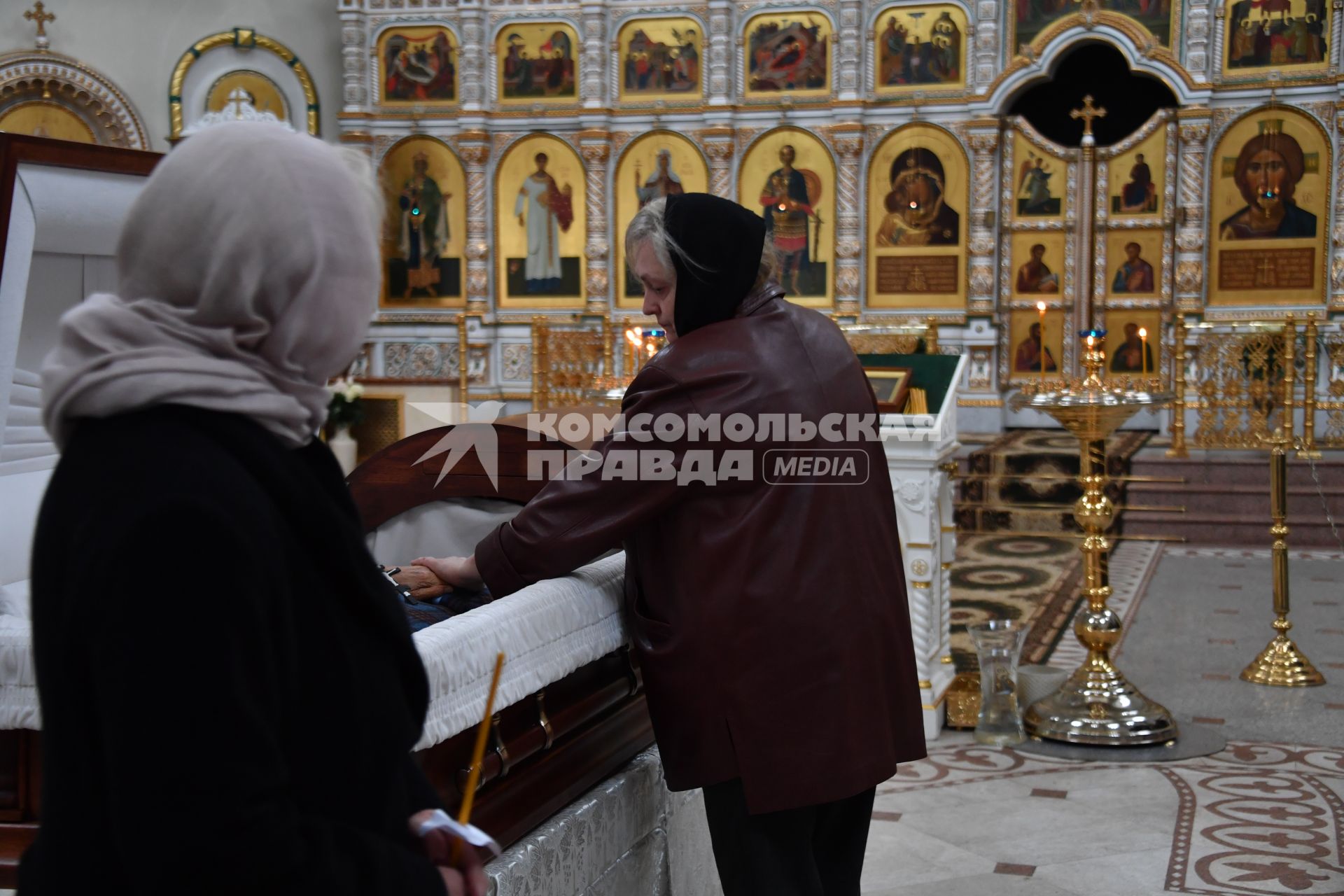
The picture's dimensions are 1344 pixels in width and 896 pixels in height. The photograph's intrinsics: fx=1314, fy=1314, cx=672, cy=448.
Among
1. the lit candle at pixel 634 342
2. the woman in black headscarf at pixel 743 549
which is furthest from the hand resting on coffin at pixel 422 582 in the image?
the lit candle at pixel 634 342

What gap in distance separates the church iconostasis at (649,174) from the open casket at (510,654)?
10.6 m

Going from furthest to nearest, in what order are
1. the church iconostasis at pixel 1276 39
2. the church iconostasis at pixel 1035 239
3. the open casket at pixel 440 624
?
the church iconostasis at pixel 1035 239
the church iconostasis at pixel 1276 39
the open casket at pixel 440 624

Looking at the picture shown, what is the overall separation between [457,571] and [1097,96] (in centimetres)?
1226

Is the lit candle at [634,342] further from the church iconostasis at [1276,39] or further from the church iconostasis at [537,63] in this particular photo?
the church iconostasis at [1276,39]

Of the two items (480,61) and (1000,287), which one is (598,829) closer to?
(1000,287)

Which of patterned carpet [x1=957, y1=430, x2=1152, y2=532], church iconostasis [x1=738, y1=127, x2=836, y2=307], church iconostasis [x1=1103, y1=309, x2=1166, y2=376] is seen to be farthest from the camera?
church iconostasis [x1=738, y1=127, x2=836, y2=307]

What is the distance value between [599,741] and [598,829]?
16 cm

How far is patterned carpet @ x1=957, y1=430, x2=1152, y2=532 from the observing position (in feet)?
33.0

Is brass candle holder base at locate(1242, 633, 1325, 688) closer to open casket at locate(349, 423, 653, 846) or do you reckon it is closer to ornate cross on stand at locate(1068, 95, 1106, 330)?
open casket at locate(349, 423, 653, 846)

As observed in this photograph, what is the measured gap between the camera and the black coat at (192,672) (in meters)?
0.98

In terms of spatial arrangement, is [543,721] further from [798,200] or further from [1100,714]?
[798,200]

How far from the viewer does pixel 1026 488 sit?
33.9ft

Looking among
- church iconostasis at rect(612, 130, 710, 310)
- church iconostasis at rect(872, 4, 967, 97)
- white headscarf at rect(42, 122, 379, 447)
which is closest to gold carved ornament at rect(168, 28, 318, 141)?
church iconostasis at rect(612, 130, 710, 310)

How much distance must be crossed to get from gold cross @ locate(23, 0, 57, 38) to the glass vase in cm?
1137
